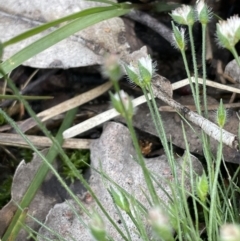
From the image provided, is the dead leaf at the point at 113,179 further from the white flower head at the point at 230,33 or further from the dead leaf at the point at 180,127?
the white flower head at the point at 230,33

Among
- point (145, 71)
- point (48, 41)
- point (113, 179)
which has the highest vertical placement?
point (48, 41)

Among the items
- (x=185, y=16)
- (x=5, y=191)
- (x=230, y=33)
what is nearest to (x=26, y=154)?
(x=5, y=191)

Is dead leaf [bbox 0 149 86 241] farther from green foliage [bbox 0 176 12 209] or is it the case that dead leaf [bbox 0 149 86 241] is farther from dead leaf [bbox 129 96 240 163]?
dead leaf [bbox 129 96 240 163]

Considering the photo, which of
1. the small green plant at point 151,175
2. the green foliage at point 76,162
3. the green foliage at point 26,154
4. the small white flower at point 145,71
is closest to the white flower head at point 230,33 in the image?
the small green plant at point 151,175

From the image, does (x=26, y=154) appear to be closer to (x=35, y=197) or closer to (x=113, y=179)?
(x=35, y=197)

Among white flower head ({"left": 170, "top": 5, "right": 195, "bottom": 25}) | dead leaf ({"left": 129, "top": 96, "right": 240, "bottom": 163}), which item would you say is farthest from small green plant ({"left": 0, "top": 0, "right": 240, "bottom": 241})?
dead leaf ({"left": 129, "top": 96, "right": 240, "bottom": 163})

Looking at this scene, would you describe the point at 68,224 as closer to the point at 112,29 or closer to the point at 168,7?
the point at 112,29

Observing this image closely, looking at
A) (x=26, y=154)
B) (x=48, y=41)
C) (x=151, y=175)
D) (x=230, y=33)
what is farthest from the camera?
(x=26, y=154)

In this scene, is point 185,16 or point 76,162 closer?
point 185,16
